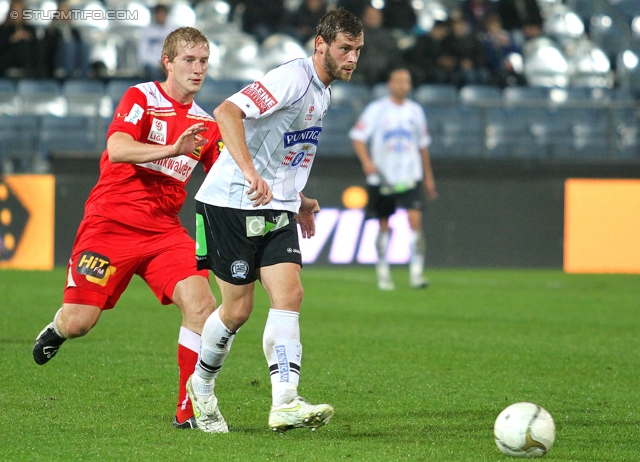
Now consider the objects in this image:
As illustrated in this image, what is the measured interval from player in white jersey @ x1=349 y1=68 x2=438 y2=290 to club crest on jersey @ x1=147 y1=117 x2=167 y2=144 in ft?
23.2

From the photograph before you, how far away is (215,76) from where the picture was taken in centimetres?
1670

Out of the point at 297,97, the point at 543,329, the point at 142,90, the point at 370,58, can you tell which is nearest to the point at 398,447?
the point at 297,97

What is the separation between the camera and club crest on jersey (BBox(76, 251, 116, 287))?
17.1 feet

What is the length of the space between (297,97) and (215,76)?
12282mm

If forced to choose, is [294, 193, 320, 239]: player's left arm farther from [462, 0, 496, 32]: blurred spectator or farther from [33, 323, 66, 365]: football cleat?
[462, 0, 496, 32]: blurred spectator

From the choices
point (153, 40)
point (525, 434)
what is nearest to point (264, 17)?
point (153, 40)

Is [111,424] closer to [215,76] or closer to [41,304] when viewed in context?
[41,304]

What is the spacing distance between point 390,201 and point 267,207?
774 cm

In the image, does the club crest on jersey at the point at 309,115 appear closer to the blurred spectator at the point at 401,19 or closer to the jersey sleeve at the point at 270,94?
the jersey sleeve at the point at 270,94

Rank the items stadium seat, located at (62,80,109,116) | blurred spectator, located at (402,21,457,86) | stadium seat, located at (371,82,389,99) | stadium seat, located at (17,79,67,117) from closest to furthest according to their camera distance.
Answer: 1. stadium seat, located at (62,80,109,116)
2. stadium seat, located at (17,79,67,117)
3. stadium seat, located at (371,82,389,99)
4. blurred spectator, located at (402,21,457,86)

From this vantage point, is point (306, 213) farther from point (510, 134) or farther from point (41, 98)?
point (510, 134)

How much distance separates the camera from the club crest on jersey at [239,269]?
468 cm

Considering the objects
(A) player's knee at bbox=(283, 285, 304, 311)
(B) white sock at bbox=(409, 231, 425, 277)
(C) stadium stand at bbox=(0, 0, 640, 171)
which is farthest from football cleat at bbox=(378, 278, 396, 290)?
(A) player's knee at bbox=(283, 285, 304, 311)

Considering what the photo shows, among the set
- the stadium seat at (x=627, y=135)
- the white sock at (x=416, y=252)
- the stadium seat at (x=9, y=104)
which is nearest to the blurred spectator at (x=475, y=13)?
the stadium seat at (x=627, y=135)
